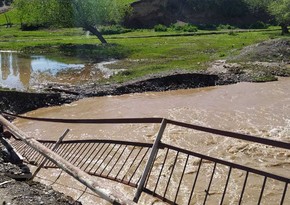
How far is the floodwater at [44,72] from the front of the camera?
80.5 feet

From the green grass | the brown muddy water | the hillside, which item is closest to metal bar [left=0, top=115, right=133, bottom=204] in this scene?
the brown muddy water

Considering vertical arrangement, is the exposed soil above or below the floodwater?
above

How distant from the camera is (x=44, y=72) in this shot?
27.5 meters

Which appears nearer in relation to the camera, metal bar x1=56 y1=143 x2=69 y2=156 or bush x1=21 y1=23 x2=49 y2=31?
metal bar x1=56 y1=143 x2=69 y2=156

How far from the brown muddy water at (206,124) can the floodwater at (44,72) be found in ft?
18.5

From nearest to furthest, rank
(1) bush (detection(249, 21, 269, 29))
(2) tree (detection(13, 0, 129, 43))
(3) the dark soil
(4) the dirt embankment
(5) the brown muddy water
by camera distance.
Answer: (3) the dark soil < (5) the brown muddy water < (4) the dirt embankment < (2) tree (detection(13, 0, 129, 43)) < (1) bush (detection(249, 21, 269, 29))

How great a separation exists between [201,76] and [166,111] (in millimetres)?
5941

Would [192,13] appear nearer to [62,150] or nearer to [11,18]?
[11,18]

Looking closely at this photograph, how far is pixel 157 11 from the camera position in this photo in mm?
65188

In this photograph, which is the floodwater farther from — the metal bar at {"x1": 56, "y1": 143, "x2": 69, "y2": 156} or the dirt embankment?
the metal bar at {"x1": 56, "y1": 143, "x2": 69, "y2": 156}

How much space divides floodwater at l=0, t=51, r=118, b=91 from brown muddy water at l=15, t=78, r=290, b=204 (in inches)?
222

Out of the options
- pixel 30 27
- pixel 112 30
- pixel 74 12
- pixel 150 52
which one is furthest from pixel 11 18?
pixel 150 52

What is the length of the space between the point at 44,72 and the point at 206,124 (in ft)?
51.4

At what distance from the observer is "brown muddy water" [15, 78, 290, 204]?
1008 centimetres
